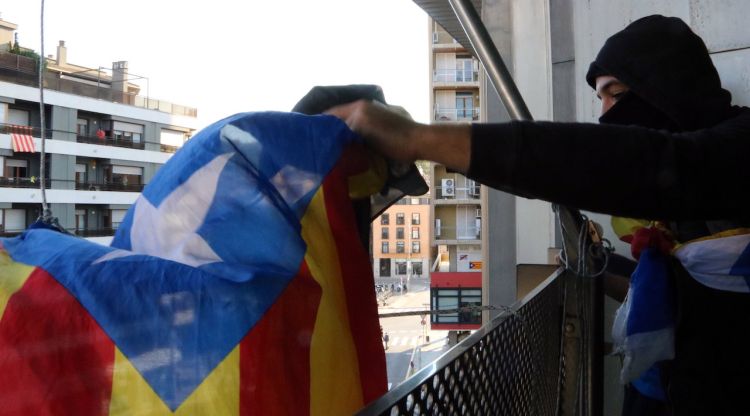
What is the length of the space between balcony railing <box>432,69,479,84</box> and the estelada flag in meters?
17.6

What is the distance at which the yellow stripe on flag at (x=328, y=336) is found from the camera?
655mm

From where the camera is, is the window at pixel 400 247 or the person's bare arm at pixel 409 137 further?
the window at pixel 400 247

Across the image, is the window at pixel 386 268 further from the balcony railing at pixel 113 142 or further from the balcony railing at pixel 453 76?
the balcony railing at pixel 113 142

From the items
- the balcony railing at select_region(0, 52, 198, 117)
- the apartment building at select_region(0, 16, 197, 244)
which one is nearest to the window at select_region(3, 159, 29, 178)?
the apartment building at select_region(0, 16, 197, 244)

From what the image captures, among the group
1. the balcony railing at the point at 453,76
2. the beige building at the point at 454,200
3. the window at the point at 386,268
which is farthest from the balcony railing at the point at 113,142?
the balcony railing at the point at 453,76

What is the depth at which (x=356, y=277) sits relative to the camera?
0.76m

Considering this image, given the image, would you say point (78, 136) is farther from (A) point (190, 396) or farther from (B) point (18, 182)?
(A) point (190, 396)

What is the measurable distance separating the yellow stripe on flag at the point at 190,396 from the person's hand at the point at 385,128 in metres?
0.34

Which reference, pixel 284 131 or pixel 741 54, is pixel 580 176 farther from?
pixel 741 54

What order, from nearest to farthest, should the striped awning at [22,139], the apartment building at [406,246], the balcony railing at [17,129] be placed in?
the striped awning at [22,139] → the balcony railing at [17,129] → the apartment building at [406,246]

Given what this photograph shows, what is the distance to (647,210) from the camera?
78 centimetres

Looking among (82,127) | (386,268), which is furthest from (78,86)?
(386,268)

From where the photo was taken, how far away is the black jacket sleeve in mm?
749

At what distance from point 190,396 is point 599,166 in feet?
1.86
